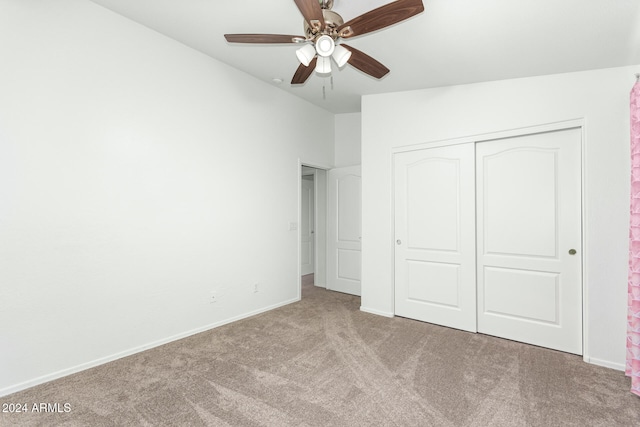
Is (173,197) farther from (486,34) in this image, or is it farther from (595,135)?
(595,135)

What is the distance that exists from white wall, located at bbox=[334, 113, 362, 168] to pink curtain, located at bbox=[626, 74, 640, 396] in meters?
3.12

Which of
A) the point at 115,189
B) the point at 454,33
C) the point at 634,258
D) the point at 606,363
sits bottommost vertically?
the point at 606,363

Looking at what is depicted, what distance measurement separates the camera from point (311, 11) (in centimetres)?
177

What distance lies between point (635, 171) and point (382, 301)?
2.68 meters

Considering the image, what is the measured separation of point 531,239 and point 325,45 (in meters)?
2.70

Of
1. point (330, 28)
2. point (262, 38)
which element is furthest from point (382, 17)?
point (262, 38)

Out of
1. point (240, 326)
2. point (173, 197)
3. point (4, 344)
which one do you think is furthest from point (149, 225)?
point (240, 326)

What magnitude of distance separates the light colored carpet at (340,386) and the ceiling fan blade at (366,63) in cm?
238

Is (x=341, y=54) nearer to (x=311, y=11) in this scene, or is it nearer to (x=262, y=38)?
(x=311, y=11)

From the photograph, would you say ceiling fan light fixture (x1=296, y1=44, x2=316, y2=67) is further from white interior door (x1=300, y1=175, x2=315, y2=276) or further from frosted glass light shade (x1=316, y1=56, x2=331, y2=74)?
white interior door (x1=300, y1=175, x2=315, y2=276)

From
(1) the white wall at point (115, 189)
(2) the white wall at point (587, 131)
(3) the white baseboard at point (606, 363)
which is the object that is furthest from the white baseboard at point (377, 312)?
(3) the white baseboard at point (606, 363)

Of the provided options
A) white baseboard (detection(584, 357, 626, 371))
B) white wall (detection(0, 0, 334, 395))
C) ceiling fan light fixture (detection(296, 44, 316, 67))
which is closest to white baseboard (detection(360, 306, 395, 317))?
white wall (detection(0, 0, 334, 395))

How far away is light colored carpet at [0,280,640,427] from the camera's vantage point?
1.97 metres

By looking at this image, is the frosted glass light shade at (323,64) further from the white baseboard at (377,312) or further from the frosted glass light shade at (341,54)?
the white baseboard at (377,312)
